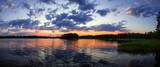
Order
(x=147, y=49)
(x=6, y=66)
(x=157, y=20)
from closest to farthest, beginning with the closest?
(x=6, y=66), (x=147, y=49), (x=157, y=20)

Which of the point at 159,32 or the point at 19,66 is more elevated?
the point at 159,32

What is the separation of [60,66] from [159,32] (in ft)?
241

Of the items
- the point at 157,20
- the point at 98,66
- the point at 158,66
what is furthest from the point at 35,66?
the point at 157,20

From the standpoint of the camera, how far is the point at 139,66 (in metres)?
15.5

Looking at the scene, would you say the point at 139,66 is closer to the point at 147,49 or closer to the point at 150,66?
the point at 150,66

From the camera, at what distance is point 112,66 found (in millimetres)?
15336

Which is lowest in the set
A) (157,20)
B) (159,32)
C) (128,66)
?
(128,66)

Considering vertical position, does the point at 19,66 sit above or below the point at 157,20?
below

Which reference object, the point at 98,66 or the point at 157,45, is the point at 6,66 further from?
the point at 157,45

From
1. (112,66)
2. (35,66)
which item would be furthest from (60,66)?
(112,66)

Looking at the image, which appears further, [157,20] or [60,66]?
[157,20]

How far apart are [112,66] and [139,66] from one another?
14.8 feet

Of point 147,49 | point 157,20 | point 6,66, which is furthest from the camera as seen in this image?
point 157,20

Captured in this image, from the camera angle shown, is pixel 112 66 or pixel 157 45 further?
pixel 157 45
